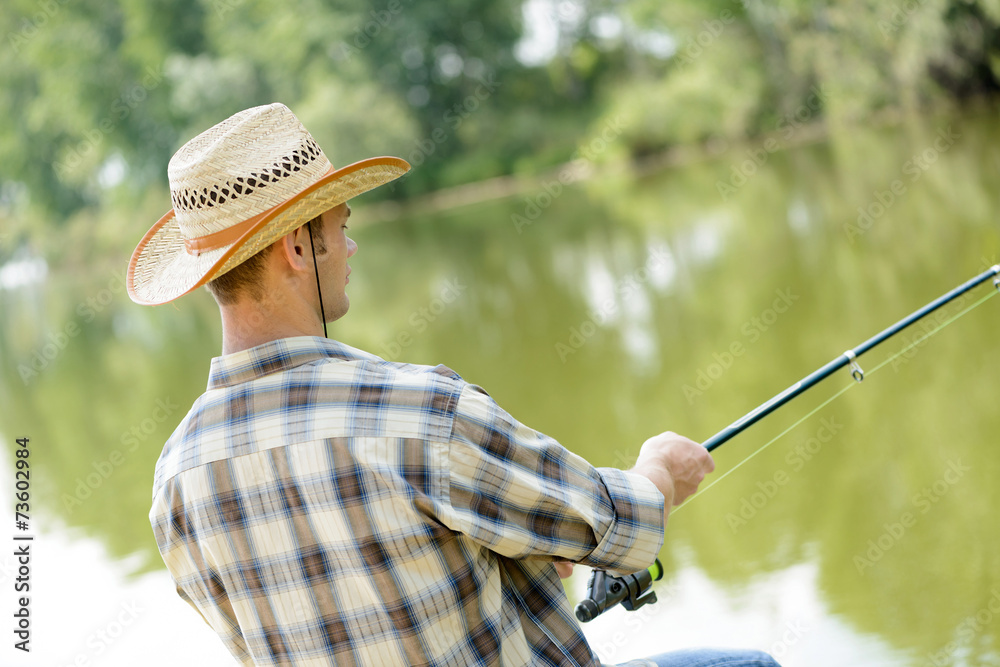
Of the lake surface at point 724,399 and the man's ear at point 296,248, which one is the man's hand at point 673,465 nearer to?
the man's ear at point 296,248

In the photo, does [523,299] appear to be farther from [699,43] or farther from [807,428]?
[699,43]

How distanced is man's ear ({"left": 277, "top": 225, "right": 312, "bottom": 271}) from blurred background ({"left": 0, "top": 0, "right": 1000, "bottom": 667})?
5.75 feet

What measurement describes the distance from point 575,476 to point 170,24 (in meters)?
34.7

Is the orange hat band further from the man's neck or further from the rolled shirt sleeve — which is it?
the rolled shirt sleeve

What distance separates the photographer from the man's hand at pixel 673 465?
1328 millimetres

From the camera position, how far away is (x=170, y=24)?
32906 millimetres

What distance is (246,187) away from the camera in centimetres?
125

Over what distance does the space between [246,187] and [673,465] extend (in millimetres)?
632

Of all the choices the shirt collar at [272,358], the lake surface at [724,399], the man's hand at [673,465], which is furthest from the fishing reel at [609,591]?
the lake surface at [724,399]

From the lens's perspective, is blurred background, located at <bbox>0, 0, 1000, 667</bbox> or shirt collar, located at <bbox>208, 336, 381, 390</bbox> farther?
blurred background, located at <bbox>0, 0, 1000, 667</bbox>

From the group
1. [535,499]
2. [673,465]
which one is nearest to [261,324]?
[535,499]

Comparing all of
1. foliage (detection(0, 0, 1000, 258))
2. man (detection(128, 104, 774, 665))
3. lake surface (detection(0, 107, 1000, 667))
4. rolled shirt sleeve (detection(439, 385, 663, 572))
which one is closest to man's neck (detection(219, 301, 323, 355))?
man (detection(128, 104, 774, 665))

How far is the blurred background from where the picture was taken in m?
3.00

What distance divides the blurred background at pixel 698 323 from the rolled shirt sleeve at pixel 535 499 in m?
1.46
